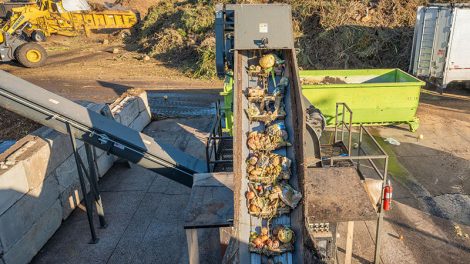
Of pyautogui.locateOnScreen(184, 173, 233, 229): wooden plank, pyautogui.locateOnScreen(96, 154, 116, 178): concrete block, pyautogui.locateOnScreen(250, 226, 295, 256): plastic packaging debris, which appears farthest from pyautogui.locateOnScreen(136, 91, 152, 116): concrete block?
pyautogui.locateOnScreen(250, 226, 295, 256): plastic packaging debris

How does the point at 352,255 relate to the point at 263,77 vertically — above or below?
below

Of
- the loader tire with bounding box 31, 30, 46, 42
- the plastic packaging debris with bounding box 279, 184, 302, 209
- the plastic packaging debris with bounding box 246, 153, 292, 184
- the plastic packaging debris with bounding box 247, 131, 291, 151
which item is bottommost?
the plastic packaging debris with bounding box 279, 184, 302, 209

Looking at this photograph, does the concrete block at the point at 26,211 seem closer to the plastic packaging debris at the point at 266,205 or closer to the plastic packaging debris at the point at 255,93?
the plastic packaging debris at the point at 266,205

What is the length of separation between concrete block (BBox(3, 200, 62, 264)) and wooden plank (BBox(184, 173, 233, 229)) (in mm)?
3415

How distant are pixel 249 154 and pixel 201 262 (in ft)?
7.68

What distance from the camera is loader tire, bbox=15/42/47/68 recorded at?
22023 mm

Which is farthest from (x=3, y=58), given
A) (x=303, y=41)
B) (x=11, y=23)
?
(x=303, y=41)

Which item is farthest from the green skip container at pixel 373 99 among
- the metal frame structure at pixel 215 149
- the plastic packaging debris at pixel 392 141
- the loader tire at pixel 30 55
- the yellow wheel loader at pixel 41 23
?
the yellow wheel loader at pixel 41 23

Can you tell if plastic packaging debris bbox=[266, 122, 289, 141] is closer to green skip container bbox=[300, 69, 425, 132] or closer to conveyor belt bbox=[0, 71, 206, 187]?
conveyor belt bbox=[0, 71, 206, 187]

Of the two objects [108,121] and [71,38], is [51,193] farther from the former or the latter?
[71,38]

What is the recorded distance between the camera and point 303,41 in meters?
20.4

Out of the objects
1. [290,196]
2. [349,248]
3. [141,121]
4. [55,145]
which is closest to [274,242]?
[290,196]

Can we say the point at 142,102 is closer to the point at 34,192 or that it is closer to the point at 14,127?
the point at 14,127

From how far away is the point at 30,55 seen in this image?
73.7 ft
